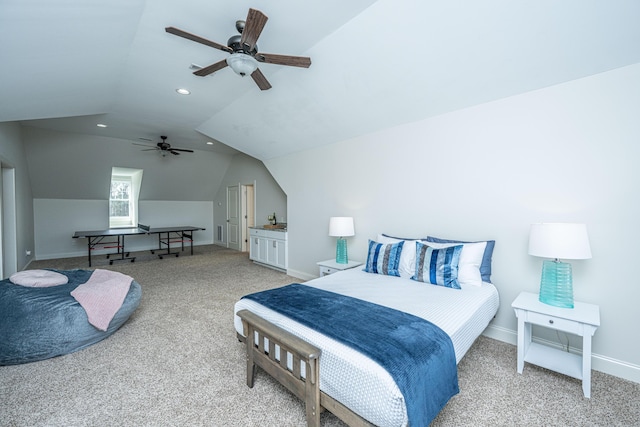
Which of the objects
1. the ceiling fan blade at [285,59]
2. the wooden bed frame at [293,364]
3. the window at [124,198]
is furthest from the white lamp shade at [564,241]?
the window at [124,198]

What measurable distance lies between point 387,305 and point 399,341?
0.61m

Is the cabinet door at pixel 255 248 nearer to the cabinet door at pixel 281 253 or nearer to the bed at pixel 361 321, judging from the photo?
the cabinet door at pixel 281 253

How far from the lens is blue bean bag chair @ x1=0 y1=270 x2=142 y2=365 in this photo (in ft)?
7.53

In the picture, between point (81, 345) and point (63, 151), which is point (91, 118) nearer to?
point (63, 151)

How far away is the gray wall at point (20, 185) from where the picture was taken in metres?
4.26

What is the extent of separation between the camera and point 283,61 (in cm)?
236

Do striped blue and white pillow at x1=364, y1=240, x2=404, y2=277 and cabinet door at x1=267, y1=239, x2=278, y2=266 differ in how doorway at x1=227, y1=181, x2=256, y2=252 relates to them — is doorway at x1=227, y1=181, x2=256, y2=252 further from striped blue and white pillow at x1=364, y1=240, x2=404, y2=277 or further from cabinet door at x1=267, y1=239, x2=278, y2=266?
striped blue and white pillow at x1=364, y1=240, x2=404, y2=277

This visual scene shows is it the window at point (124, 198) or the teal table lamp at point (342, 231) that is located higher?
the window at point (124, 198)

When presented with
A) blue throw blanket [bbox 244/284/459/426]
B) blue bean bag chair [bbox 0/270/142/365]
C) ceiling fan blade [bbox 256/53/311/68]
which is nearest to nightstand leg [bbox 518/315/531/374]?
blue throw blanket [bbox 244/284/459/426]

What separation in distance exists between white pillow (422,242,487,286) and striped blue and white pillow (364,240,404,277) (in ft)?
2.03

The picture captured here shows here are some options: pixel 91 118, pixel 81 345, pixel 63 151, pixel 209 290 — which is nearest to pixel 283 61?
pixel 81 345

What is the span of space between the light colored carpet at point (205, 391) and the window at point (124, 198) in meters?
6.34

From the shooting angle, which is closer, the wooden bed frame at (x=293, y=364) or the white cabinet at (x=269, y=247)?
the wooden bed frame at (x=293, y=364)

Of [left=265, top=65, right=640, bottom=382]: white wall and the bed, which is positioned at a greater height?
[left=265, top=65, right=640, bottom=382]: white wall
